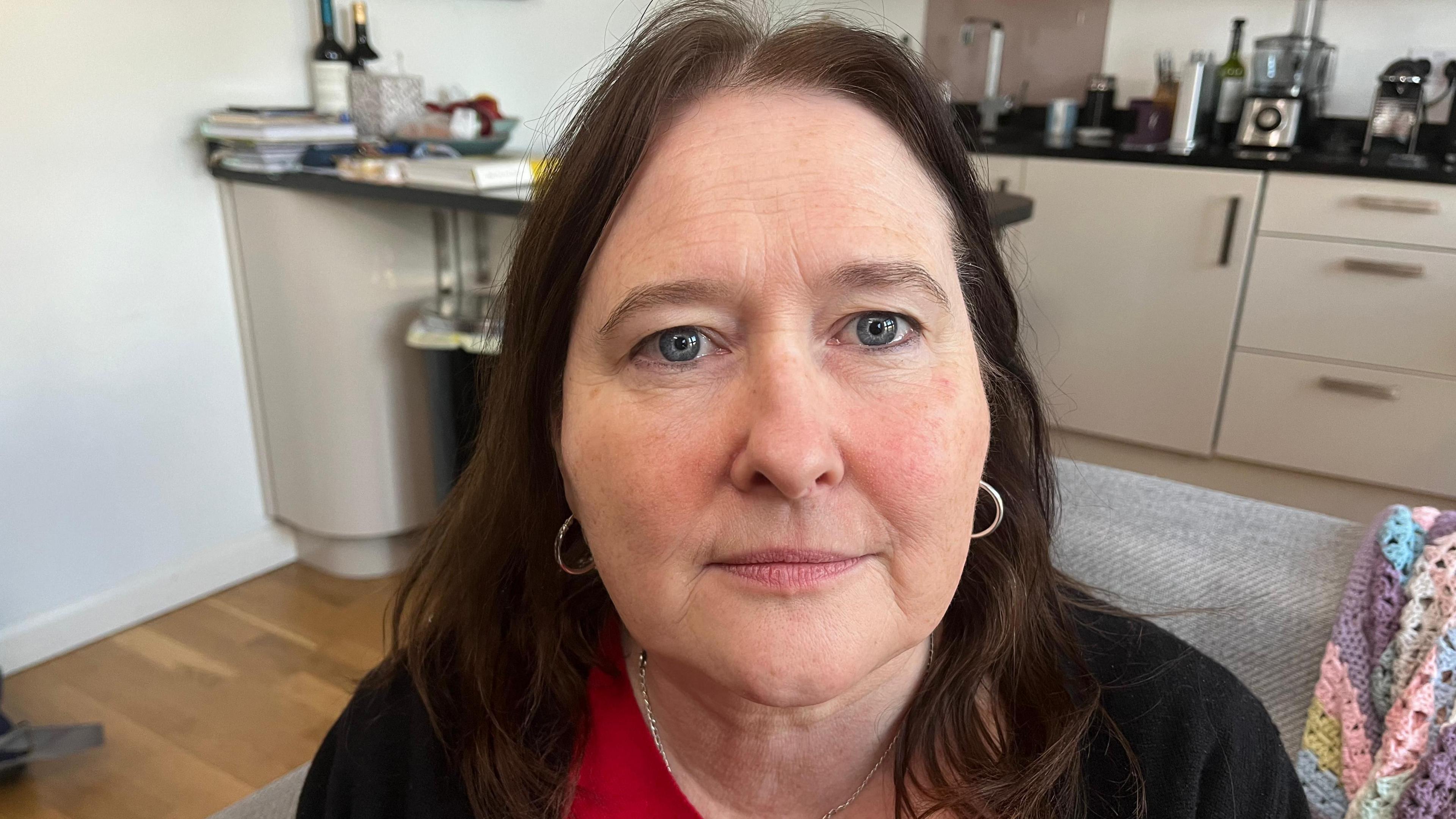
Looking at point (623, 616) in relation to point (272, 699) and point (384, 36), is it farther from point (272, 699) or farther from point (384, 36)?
point (384, 36)

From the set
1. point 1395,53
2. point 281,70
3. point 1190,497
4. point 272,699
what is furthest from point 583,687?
point 1395,53

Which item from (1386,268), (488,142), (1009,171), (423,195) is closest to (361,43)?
(488,142)

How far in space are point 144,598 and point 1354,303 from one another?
344 cm

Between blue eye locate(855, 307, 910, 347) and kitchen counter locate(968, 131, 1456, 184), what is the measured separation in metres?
2.16

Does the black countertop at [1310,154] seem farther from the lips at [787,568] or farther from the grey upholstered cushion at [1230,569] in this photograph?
the lips at [787,568]

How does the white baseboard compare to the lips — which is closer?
the lips

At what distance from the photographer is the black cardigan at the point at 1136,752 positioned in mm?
860

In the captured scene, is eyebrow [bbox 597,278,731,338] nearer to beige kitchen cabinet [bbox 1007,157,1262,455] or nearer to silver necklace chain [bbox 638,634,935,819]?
silver necklace chain [bbox 638,634,935,819]

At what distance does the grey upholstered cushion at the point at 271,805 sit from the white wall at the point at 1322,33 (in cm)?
382

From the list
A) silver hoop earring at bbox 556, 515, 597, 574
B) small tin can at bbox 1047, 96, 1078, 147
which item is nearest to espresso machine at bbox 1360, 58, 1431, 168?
small tin can at bbox 1047, 96, 1078, 147

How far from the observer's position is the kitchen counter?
9.45ft

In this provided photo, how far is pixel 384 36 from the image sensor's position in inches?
117

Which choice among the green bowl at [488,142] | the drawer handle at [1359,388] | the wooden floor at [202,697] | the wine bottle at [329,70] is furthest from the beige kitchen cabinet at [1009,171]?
the wooden floor at [202,697]

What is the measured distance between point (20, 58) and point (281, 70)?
0.63 metres
